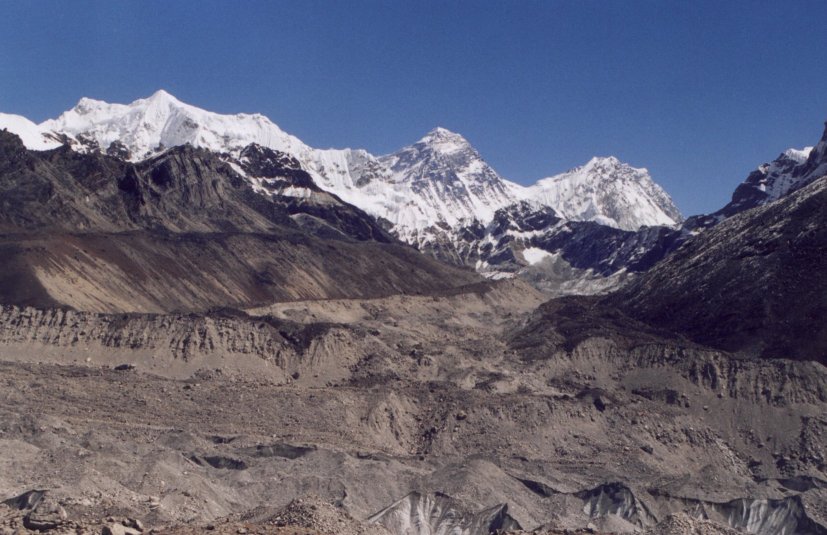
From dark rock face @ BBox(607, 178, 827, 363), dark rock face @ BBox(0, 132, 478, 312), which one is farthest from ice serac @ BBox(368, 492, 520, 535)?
dark rock face @ BBox(0, 132, 478, 312)

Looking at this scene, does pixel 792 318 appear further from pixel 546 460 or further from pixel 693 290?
pixel 546 460

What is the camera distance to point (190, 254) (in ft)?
536

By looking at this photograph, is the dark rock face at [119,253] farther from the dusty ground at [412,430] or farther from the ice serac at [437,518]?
the ice serac at [437,518]

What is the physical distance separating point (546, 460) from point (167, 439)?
2522 centimetres

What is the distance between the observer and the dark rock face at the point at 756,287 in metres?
108

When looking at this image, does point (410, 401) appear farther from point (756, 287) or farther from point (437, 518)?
point (756, 287)

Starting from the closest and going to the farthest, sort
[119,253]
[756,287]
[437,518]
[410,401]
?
[437,518] → [410,401] → [756,287] → [119,253]

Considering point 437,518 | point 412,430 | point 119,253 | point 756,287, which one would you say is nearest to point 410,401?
point 412,430

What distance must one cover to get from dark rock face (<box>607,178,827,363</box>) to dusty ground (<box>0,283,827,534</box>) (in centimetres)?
1133

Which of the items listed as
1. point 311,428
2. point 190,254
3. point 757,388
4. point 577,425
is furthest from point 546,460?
point 190,254

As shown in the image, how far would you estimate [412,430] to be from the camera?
264 ft

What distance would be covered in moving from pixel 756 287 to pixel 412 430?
53376 millimetres

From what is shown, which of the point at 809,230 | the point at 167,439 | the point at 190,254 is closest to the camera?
the point at 167,439

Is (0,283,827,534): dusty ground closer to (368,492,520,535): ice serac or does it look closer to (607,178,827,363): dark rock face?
(368,492,520,535): ice serac
